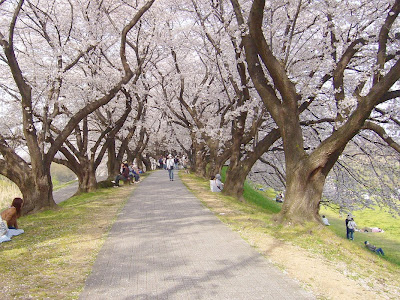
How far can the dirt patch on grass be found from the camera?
5684mm

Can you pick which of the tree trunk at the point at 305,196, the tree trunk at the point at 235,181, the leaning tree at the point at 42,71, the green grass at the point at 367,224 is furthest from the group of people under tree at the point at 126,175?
the tree trunk at the point at 305,196

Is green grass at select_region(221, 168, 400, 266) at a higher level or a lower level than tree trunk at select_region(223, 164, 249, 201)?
lower

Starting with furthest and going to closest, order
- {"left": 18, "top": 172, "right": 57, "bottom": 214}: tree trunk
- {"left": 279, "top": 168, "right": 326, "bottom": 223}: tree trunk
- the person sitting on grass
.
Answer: {"left": 18, "top": 172, "right": 57, "bottom": 214}: tree trunk < {"left": 279, "top": 168, "right": 326, "bottom": 223}: tree trunk < the person sitting on grass

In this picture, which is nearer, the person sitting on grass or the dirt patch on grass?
the dirt patch on grass

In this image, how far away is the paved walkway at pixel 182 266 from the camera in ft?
17.3

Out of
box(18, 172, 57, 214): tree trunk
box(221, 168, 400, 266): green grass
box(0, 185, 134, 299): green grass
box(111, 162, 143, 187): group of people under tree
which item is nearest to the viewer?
box(0, 185, 134, 299): green grass

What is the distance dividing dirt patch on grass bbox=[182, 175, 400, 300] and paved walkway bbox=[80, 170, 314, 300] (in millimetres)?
299

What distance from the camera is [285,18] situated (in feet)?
45.2

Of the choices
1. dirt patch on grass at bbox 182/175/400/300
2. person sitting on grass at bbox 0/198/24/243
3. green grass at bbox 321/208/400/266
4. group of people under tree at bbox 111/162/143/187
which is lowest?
green grass at bbox 321/208/400/266

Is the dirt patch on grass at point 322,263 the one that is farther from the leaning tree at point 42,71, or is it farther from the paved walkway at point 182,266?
the leaning tree at point 42,71

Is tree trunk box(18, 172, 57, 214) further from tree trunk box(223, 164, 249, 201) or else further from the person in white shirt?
the person in white shirt

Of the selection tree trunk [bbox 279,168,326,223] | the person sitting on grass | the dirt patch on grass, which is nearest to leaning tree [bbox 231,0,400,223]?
tree trunk [bbox 279,168,326,223]

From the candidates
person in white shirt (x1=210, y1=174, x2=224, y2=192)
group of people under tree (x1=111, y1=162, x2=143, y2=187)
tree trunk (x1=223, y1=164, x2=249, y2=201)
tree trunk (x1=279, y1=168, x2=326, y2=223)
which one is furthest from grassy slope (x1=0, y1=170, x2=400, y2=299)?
group of people under tree (x1=111, y1=162, x2=143, y2=187)

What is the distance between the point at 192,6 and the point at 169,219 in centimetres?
1028
